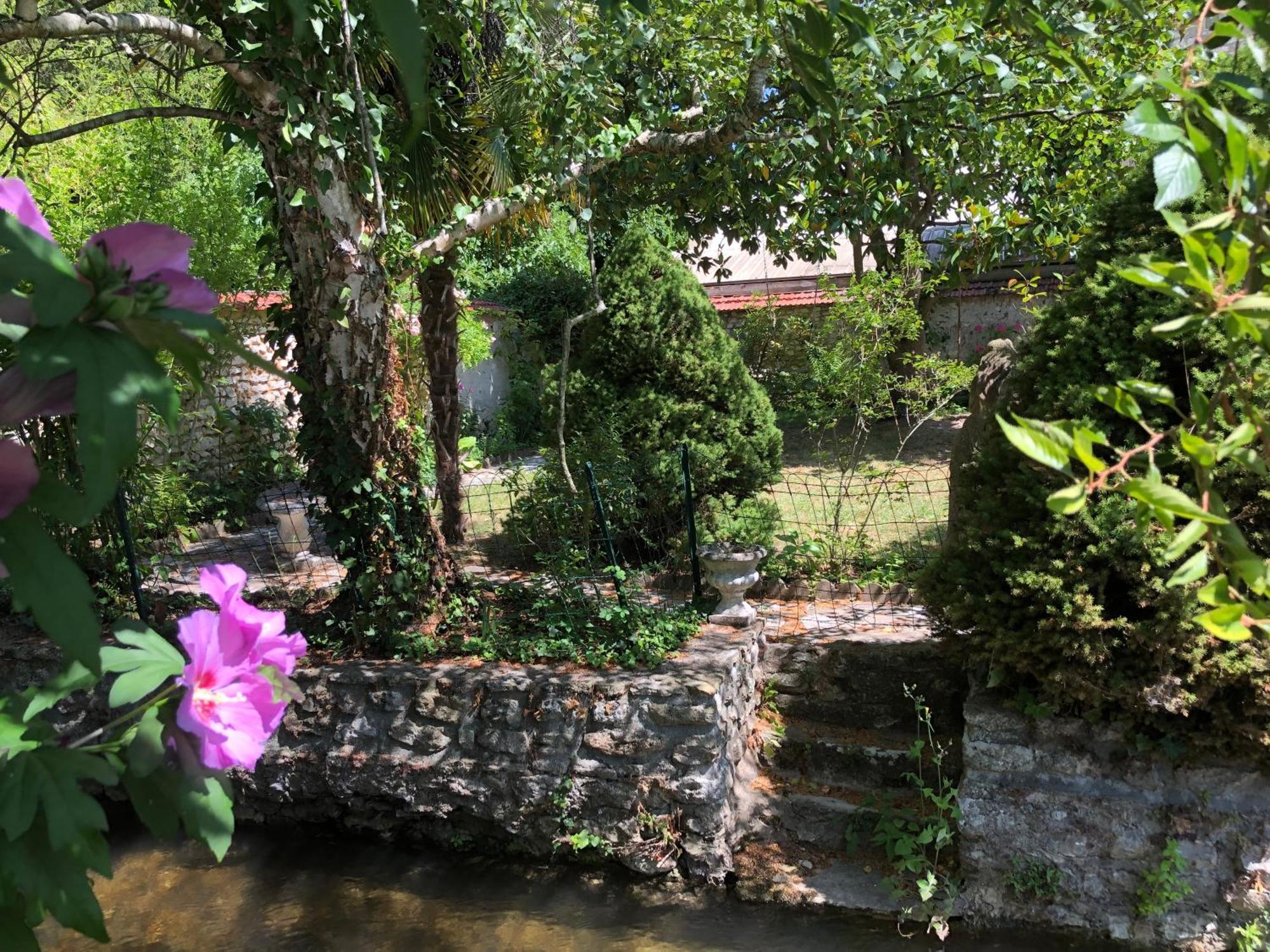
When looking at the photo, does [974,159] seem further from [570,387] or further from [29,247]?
[29,247]

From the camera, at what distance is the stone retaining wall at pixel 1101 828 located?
137 inches

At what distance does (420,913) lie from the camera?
4008mm

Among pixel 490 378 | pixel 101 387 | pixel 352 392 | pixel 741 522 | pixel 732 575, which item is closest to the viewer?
pixel 101 387

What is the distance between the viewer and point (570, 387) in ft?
22.6

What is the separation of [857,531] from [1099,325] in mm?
3332

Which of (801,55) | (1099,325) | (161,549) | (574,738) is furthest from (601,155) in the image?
(161,549)

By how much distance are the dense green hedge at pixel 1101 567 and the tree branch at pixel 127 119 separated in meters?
3.74

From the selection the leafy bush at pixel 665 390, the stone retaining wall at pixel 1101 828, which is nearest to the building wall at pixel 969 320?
the leafy bush at pixel 665 390

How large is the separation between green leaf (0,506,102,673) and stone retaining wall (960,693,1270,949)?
150 inches

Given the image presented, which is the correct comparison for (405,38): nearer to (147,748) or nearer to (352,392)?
(147,748)

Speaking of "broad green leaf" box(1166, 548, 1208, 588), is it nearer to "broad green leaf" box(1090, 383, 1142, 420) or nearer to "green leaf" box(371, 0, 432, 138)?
"broad green leaf" box(1090, 383, 1142, 420)

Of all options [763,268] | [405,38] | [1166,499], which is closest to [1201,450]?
[1166,499]

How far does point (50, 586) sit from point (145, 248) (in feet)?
0.82

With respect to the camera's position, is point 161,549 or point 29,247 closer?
point 29,247
